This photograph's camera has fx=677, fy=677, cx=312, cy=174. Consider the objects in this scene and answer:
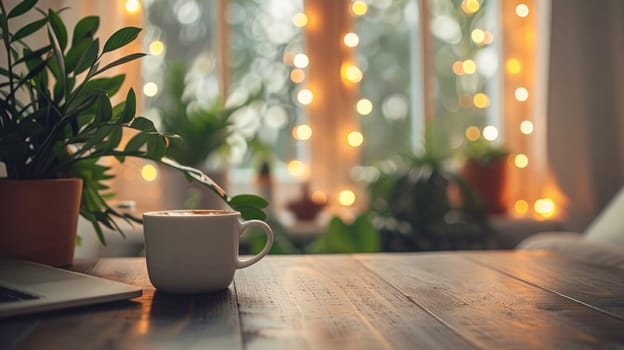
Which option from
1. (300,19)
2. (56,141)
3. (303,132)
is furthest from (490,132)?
(56,141)

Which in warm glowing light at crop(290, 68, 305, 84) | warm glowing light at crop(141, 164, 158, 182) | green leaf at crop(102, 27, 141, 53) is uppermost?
warm glowing light at crop(290, 68, 305, 84)

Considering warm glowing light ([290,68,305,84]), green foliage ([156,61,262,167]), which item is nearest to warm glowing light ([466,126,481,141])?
warm glowing light ([290,68,305,84])

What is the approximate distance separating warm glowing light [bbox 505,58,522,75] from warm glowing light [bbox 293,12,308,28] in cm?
81

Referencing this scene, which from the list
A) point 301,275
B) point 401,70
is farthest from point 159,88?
point 301,275

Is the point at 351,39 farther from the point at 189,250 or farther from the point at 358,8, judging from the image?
the point at 189,250

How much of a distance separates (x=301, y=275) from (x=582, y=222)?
1.83 metres

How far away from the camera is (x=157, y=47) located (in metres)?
2.53

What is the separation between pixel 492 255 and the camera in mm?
1109

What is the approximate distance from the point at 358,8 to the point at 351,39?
0.13m

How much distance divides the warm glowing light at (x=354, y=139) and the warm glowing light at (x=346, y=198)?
7.3 inches

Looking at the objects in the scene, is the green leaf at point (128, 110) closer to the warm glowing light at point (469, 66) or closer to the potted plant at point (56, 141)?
the potted plant at point (56, 141)

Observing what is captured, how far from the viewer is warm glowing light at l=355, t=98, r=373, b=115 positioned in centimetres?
266

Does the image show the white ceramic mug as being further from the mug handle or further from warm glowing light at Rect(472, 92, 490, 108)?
warm glowing light at Rect(472, 92, 490, 108)

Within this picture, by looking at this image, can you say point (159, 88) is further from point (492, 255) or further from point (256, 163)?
→ point (492, 255)
